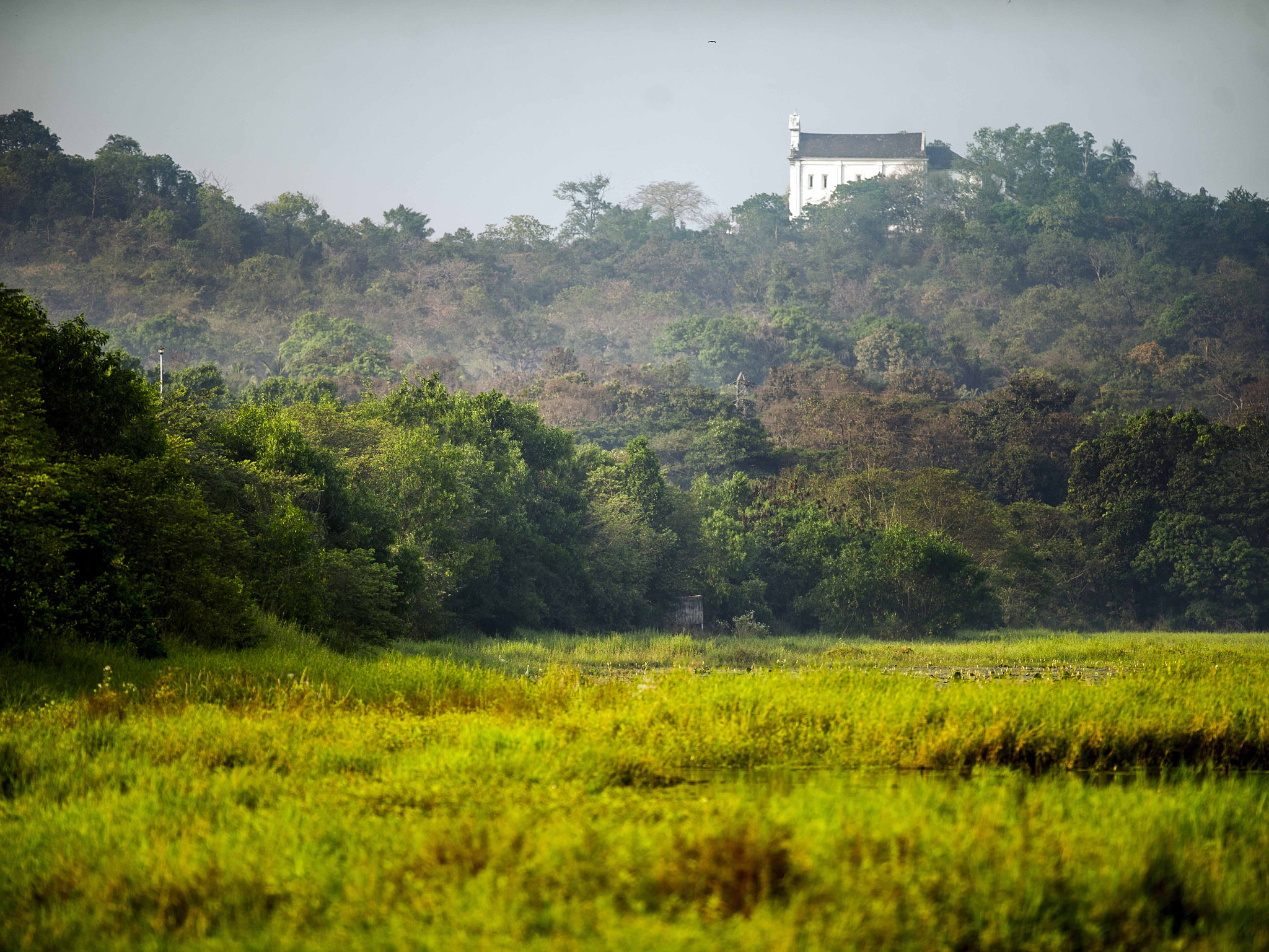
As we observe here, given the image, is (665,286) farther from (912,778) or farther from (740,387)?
(912,778)

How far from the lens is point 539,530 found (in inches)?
1558

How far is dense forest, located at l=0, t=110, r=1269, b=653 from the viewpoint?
19.5m

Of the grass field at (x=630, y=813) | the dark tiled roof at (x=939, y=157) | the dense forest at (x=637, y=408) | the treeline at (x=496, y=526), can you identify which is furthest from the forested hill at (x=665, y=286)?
the grass field at (x=630, y=813)

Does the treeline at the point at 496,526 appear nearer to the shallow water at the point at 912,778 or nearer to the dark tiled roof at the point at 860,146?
the shallow water at the point at 912,778

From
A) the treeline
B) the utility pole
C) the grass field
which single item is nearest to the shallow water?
the grass field

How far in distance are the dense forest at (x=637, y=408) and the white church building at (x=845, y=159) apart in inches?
483

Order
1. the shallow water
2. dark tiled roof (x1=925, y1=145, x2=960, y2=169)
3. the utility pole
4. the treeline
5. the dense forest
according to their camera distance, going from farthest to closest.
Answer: dark tiled roof (x1=925, y1=145, x2=960, y2=169)
the utility pole
the dense forest
the treeline
the shallow water

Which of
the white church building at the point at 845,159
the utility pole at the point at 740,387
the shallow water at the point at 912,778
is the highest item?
the white church building at the point at 845,159

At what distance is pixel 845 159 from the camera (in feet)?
420

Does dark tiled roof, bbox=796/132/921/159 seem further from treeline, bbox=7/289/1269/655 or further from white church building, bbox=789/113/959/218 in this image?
treeline, bbox=7/289/1269/655

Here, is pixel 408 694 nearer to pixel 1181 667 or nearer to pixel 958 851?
pixel 958 851

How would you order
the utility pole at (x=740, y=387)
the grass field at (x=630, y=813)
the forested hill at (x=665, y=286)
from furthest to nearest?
1. the forested hill at (x=665, y=286)
2. the utility pole at (x=740, y=387)
3. the grass field at (x=630, y=813)

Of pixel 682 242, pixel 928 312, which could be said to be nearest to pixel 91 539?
pixel 928 312

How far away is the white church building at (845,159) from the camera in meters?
125
